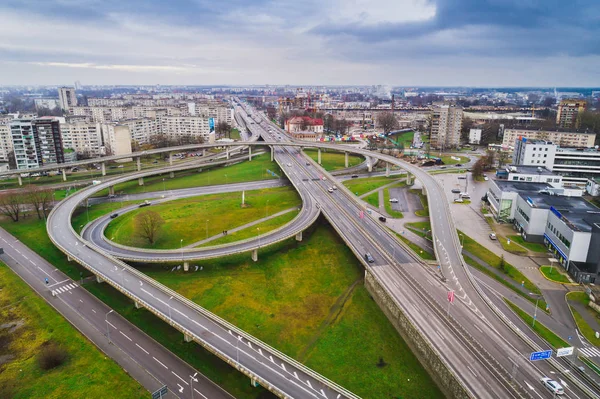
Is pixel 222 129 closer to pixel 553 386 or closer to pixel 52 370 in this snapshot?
pixel 52 370

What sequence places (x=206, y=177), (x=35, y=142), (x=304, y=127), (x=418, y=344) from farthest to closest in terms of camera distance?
(x=304, y=127) < (x=35, y=142) < (x=206, y=177) < (x=418, y=344)

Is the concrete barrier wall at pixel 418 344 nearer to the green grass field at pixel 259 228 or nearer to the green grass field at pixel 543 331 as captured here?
the green grass field at pixel 543 331

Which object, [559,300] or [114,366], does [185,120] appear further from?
[559,300]

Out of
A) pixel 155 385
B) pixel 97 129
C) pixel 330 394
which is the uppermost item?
pixel 97 129

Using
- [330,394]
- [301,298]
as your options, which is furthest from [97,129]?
[330,394]

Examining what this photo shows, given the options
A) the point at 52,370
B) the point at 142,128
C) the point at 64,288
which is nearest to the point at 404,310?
the point at 52,370

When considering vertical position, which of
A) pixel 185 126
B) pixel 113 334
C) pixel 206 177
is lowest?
pixel 113 334
